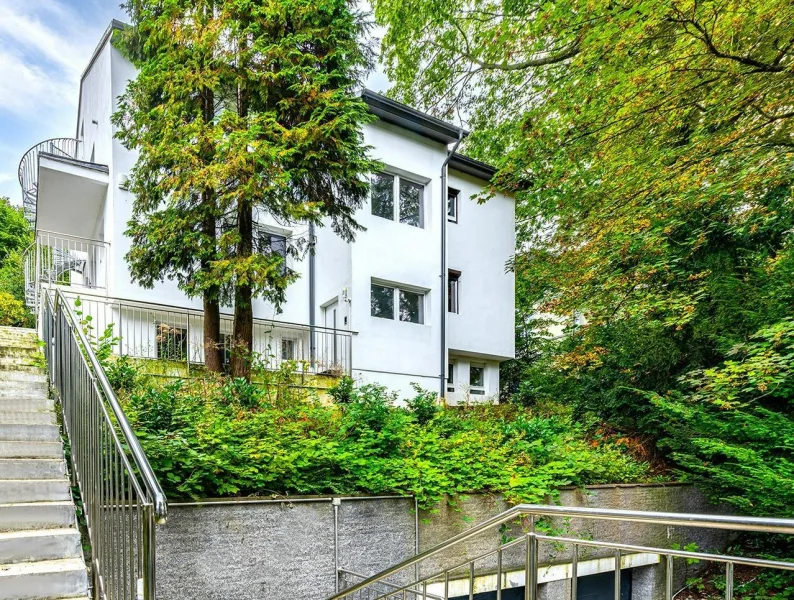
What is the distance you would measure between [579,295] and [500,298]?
377 cm

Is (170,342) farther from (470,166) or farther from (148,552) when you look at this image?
(470,166)

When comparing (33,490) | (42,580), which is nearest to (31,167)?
(33,490)

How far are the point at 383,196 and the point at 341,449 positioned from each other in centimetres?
687

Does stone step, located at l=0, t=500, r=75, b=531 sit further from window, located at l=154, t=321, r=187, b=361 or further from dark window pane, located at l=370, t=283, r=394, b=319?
dark window pane, located at l=370, t=283, r=394, b=319

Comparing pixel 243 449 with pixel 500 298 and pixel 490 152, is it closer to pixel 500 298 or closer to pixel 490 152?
pixel 490 152

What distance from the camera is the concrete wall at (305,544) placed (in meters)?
4.07

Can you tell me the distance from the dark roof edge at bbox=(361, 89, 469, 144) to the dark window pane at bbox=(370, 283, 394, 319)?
12.0 feet

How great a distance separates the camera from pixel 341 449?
17.4ft

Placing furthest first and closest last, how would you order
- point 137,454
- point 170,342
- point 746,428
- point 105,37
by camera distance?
1. point 105,37
2. point 170,342
3. point 746,428
4. point 137,454

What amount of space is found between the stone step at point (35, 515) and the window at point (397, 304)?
7613 millimetres

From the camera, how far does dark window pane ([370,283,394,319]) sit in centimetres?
1059

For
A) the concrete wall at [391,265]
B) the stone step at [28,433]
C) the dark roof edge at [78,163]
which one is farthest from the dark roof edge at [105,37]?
the stone step at [28,433]

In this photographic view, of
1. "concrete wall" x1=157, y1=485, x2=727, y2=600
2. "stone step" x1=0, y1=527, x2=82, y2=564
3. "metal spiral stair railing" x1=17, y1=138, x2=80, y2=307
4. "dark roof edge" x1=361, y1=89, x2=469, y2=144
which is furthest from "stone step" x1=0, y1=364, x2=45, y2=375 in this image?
"dark roof edge" x1=361, y1=89, x2=469, y2=144

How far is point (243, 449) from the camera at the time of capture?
4.67 metres
